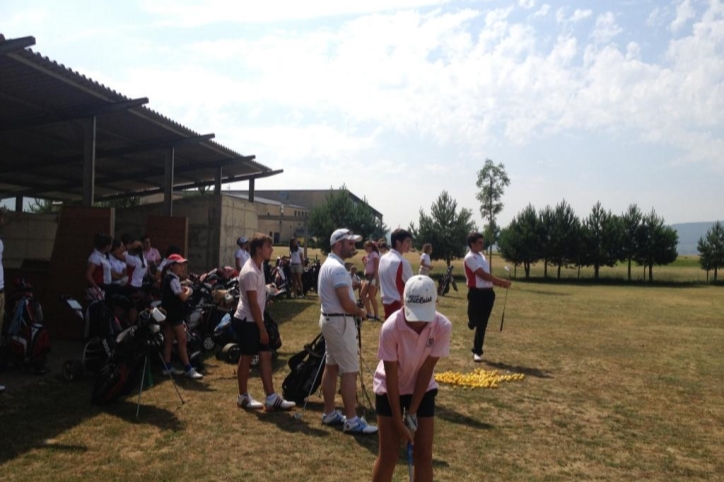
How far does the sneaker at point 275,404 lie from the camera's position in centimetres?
650

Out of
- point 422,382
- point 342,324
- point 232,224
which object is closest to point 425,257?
point 232,224

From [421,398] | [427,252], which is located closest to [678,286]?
[427,252]

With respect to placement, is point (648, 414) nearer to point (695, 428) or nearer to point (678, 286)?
point (695, 428)

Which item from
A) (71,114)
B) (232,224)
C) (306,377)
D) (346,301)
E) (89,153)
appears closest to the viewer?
(346,301)

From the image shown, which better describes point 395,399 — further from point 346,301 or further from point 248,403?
point 248,403

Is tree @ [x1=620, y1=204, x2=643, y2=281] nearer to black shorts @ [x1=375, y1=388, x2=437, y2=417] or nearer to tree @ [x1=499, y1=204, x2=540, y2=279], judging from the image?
tree @ [x1=499, y1=204, x2=540, y2=279]

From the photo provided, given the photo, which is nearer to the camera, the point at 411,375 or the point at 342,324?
the point at 411,375

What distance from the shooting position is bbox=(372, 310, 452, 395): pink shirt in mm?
3742

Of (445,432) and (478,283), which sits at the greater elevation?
(478,283)

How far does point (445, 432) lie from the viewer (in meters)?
6.02

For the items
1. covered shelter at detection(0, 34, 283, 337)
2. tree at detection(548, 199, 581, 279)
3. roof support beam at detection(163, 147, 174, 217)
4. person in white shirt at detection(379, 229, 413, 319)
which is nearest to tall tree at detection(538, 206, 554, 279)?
tree at detection(548, 199, 581, 279)

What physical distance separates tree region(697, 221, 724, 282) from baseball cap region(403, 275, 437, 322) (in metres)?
50.2

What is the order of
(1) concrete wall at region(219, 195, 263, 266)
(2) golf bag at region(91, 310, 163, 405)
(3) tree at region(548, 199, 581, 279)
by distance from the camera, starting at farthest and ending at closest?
1. (3) tree at region(548, 199, 581, 279)
2. (1) concrete wall at region(219, 195, 263, 266)
3. (2) golf bag at region(91, 310, 163, 405)

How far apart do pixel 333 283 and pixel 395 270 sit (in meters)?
1.72
